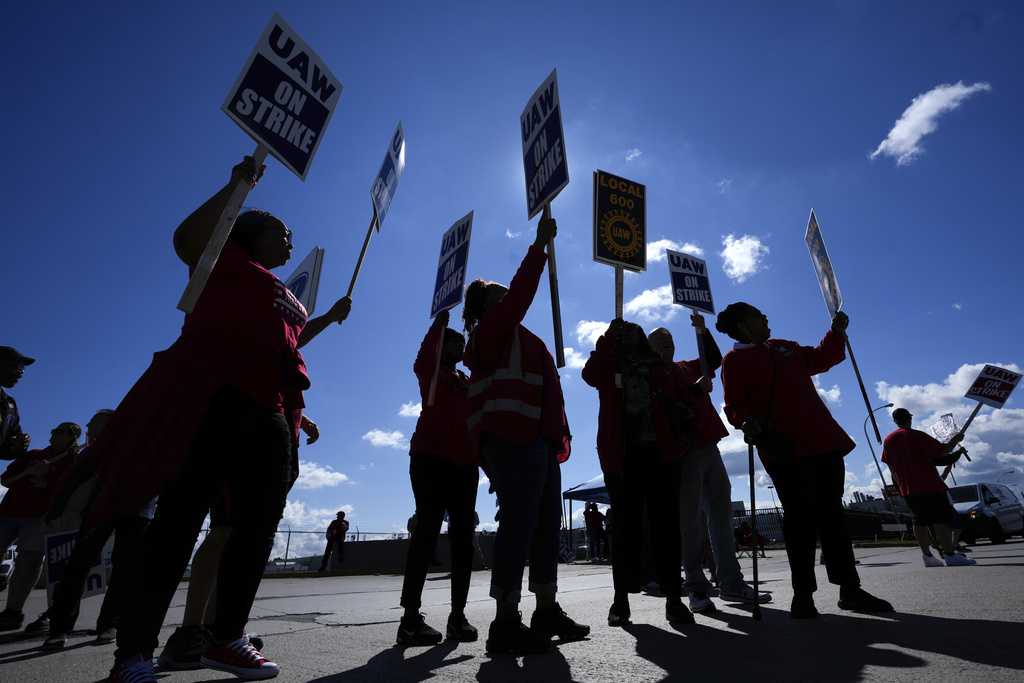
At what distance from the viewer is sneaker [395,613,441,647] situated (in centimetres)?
325

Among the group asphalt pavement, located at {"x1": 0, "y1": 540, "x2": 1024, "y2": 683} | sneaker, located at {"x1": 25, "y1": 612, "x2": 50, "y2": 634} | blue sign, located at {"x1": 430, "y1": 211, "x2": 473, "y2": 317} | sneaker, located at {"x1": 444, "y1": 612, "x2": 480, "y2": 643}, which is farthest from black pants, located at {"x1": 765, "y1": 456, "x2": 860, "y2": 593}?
sneaker, located at {"x1": 25, "y1": 612, "x2": 50, "y2": 634}

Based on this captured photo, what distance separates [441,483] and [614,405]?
1207mm

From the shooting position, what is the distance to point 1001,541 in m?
16.8

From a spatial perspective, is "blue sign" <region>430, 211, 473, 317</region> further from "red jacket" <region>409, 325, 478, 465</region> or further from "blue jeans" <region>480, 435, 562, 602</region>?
"blue jeans" <region>480, 435, 562, 602</region>

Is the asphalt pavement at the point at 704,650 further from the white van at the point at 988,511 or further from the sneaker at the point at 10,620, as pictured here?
the white van at the point at 988,511

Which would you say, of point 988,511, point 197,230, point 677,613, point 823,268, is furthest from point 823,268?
point 988,511

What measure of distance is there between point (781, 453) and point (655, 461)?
76 centimetres

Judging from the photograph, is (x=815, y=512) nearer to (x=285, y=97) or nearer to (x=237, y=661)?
(x=237, y=661)

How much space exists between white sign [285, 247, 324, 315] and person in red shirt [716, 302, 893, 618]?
3.12 m

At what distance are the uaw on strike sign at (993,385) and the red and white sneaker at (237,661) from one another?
11.7m

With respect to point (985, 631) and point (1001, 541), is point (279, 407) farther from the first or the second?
point (1001, 541)

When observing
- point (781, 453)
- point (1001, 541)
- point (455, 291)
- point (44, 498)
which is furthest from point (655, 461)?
point (1001, 541)

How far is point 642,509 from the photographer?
389 cm

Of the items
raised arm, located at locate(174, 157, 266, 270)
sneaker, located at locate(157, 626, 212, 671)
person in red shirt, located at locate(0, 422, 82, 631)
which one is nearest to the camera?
raised arm, located at locate(174, 157, 266, 270)
